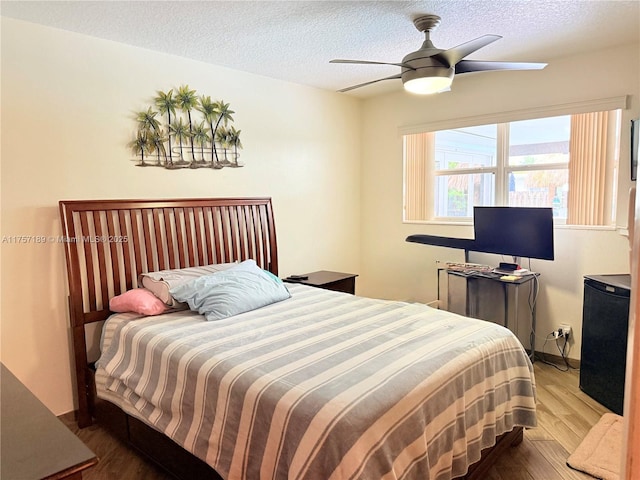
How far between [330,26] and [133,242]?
77.1 inches

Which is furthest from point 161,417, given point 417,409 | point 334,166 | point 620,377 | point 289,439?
point 334,166

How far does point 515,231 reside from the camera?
3.40 m

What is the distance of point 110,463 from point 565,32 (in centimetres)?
387

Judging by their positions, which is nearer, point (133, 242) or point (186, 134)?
point (133, 242)

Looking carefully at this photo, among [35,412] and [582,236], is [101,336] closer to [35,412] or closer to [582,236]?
[35,412]

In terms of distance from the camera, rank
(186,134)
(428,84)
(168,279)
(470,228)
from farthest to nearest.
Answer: (470,228), (186,134), (168,279), (428,84)

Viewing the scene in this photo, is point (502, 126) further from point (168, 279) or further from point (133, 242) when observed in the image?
point (133, 242)

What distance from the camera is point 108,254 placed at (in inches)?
112

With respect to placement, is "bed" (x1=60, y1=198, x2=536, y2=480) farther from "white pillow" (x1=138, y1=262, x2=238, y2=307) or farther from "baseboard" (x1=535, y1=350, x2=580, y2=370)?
"baseboard" (x1=535, y1=350, x2=580, y2=370)

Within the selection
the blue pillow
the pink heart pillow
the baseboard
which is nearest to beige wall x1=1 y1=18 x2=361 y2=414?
the pink heart pillow

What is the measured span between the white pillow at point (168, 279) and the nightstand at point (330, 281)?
0.99 metres

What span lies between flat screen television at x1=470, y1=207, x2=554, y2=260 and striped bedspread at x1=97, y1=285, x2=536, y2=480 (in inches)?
51.0

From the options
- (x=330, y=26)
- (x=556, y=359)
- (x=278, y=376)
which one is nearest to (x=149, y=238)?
(x=278, y=376)

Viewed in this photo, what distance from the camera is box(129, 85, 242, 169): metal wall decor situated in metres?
3.03
